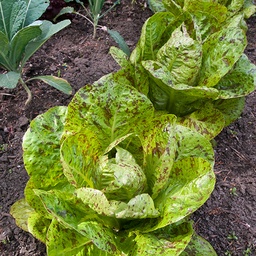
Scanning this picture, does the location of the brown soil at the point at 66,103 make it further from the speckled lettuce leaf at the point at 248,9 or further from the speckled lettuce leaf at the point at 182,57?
the speckled lettuce leaf at the point at 182,57

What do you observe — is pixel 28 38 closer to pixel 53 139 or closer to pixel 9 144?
pixel 9 144

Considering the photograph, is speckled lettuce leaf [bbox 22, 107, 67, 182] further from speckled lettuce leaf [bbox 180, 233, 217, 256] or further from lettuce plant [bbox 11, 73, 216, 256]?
speckled lettuce leaf [bbox 180, 233, 217, 256]

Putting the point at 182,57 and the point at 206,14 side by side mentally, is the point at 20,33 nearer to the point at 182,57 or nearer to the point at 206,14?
the point at 182,57

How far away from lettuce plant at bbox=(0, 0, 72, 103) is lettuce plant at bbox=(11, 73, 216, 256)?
604 millimetres

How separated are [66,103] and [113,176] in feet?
3.96

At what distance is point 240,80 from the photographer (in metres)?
2.10

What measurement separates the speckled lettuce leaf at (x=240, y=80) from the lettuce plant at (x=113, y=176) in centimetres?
69

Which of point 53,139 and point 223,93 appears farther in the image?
point 223,93

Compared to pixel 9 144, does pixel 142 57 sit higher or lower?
higher

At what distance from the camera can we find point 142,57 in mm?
2025

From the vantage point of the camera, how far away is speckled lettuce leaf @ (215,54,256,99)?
2045 millimetres

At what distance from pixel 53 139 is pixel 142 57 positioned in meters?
0.75

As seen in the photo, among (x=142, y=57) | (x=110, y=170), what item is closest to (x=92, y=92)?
(x=110, y=170)

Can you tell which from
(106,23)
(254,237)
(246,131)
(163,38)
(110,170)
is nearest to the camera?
(110,170)
